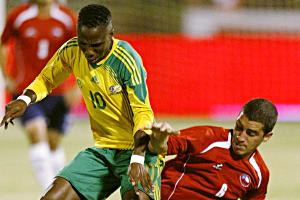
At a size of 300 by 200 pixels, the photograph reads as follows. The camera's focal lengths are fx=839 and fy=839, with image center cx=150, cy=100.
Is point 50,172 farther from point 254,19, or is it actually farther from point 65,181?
point 254,19

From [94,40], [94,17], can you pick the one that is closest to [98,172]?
[94,40]

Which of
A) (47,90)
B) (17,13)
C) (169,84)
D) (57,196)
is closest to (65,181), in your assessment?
(57,196)

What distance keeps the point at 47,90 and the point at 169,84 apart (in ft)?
27.5

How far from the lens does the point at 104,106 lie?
17.0 feet

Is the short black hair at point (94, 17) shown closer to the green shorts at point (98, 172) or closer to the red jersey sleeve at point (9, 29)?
the green shorts at point (98, 172)

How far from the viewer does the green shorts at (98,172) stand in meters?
5.19

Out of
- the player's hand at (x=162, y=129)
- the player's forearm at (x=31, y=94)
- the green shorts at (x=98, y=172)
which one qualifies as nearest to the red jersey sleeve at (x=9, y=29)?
the player's forearm at (x=31, y=94)

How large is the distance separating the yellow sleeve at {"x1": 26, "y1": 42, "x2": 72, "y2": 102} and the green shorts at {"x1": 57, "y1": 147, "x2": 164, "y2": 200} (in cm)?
48

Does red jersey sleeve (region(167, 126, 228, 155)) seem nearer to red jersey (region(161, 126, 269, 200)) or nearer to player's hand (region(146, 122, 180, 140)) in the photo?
red jersey (region(161, 126, 269, 200))

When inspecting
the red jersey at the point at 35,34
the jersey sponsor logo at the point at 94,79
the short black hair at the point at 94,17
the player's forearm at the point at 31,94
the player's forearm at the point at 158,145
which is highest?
the short black hair at the point at 94,17

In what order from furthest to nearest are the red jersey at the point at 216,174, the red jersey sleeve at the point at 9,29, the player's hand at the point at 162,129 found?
the red jersey sleeve at the point at 9,29
the red jersey at the point at 216,174
the player's hand at the point at 162,129

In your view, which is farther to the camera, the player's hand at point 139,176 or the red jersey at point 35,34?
the red jersey at point 35,34

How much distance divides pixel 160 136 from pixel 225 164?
2.26ft

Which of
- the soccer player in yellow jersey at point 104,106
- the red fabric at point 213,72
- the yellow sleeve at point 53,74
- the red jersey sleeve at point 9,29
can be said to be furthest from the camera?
the red fabric at point 213,72
